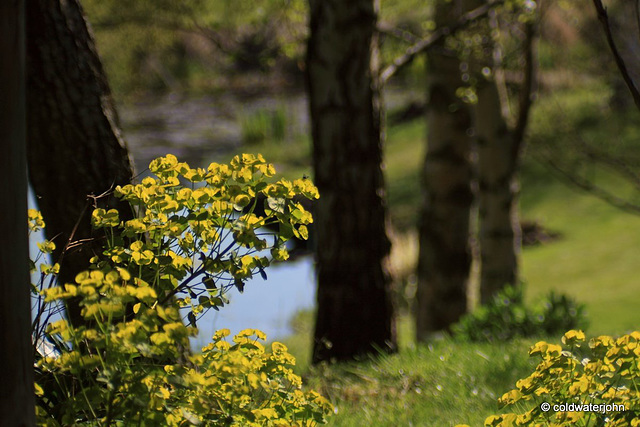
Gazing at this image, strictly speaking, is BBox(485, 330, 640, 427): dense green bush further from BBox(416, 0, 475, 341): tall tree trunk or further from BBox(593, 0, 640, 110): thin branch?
BBox(416, 0, 475, 341): tall tree trunk

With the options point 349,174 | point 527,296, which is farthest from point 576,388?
point 527,296

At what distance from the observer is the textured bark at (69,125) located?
344 centimetres

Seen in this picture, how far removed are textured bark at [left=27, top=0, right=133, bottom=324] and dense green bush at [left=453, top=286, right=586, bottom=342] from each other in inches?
122

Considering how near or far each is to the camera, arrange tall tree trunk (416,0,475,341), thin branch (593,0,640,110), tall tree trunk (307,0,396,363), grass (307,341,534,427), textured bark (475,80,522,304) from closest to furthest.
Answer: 1. thin branch (593,0,640,110)
2. grass (307,341,534,427)
3. tall tree trunk (307,0,396,363)
4. tall tree trunk (416,0,475,341)
5. textured bark (475,80,522,304)

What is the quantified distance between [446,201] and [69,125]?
439 centimetres

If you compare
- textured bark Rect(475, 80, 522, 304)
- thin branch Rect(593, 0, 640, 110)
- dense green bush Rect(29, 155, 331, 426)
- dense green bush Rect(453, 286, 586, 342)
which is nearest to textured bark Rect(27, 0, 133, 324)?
dense green bush Rect(29, 155, 331, 426)

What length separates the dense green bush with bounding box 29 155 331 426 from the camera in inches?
89.7

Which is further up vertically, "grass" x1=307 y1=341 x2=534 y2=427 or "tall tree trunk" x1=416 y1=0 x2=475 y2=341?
"tall tree trunk" x1=416 y1=0 x2=475 y2=341

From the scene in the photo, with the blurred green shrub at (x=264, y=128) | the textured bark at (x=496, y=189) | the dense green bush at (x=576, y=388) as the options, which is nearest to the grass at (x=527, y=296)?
the textured bark at (x=496, y=189)

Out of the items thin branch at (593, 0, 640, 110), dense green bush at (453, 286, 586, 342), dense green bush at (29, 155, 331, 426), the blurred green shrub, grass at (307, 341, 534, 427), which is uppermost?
the blurred green shrub

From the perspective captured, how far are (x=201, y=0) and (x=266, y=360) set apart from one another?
27.7 feet

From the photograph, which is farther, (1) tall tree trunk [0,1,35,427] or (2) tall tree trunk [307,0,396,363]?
(2) tall tree trunk [307,0,396,363]

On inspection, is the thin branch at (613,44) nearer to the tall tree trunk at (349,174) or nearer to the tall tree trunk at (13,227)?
the tall tree trunk at (13,227)

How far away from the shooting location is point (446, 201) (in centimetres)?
722
